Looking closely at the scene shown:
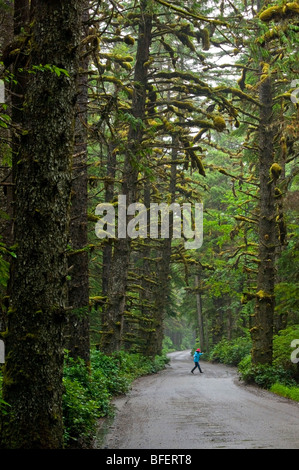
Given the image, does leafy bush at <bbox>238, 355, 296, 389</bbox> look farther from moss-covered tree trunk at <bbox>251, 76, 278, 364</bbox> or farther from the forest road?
the forest road

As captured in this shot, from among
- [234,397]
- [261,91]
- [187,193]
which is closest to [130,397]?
[234,397]

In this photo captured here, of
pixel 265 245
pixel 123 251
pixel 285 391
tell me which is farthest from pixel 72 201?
pixel 265 245

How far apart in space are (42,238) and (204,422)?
5422mm

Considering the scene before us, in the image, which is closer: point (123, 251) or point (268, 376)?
point (268, 376)

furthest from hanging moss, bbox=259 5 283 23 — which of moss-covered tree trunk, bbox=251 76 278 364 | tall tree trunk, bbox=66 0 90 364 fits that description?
moss-covered tree trunk, bbox=251 76 278 364

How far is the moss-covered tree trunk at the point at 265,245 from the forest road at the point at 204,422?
3346 millimetres

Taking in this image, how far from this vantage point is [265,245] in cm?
1809

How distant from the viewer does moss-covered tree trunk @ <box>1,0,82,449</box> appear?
5.61 metres

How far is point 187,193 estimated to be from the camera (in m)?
27.5

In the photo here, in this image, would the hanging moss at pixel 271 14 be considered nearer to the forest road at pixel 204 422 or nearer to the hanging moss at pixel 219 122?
the hanging moss at pixel 219 122

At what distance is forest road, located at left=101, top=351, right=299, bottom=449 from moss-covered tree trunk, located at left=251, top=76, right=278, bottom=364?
3.35 meters

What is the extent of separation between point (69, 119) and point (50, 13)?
141 centimetres

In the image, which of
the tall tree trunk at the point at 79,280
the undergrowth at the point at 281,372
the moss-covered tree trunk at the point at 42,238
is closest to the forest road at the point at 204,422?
the undergrowth at the point at 281,372

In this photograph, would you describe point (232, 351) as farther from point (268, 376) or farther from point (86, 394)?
point (86, 394)
